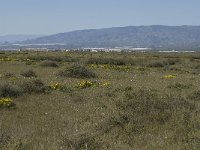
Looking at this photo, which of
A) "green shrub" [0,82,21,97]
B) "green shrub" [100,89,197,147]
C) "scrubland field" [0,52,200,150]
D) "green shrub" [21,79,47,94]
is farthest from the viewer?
"green shrub" [21,79,47,94]

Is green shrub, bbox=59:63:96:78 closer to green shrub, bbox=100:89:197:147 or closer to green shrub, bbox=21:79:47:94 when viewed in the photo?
green shrub, bbox=21:79:47:94

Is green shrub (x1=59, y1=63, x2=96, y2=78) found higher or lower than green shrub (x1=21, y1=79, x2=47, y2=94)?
lower

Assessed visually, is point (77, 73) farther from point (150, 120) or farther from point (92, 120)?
point (150, 120)

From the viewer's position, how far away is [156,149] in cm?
809

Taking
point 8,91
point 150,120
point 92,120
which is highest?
point 150,120

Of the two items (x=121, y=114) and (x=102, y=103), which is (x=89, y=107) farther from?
(x=121, y=114)

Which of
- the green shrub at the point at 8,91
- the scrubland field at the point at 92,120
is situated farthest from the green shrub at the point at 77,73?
the green shrub at the point at 8,91

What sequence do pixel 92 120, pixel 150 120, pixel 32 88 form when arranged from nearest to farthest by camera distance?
pixel 150 120
pixel 92 120
pixel 32 88

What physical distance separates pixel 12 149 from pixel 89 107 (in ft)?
22.6

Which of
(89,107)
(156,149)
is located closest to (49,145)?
(156,149)

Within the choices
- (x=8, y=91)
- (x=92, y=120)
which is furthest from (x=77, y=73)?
(x=92, y=120)

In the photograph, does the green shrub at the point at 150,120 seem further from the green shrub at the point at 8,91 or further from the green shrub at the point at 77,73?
the green shrub at the point at 77,73

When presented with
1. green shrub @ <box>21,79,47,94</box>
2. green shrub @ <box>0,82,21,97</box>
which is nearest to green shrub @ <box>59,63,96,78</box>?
green shrub @ <box>21,79,47,94</box>

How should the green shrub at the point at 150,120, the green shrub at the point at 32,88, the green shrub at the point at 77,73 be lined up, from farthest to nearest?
the green shrub at the point at 77,73 < the green shrub at the point at 32,88 < the green shrub at the point at 150,120
